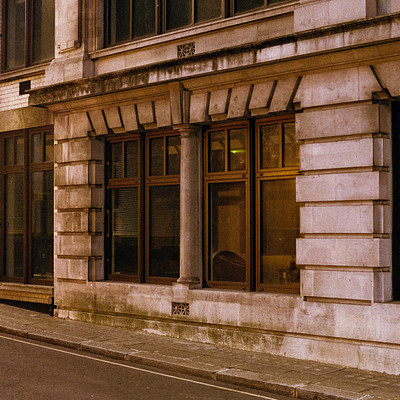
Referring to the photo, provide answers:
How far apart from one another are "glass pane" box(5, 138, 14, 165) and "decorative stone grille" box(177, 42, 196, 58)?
6472 mm

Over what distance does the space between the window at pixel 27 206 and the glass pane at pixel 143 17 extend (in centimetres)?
360

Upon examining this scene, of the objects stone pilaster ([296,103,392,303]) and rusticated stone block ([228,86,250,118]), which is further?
rusticated stone block ([228,86,250,118])

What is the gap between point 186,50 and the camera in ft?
45.9

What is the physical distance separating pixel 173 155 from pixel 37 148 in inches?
184

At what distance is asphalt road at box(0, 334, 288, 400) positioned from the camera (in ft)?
29.7

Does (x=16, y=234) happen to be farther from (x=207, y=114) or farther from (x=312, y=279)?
(x=312, y=279)

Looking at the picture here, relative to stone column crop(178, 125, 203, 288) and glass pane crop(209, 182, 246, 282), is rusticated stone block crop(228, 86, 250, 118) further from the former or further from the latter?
glass pane crop(209, 182, 246, 282)

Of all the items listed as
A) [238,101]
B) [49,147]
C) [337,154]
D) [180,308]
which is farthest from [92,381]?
[49,147]

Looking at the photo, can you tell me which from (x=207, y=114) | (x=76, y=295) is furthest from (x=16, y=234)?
(x=207, y=114)

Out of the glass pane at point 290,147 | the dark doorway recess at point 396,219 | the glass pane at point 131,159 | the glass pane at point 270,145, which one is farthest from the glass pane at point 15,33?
the dark doorway recess at point 396,219

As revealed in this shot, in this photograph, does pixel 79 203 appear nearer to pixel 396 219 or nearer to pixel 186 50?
pixel 186 50

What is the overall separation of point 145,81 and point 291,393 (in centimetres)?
718

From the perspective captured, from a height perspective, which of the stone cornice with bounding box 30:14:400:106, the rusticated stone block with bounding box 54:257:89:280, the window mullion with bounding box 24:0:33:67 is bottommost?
the rusticated stone block with bounding box 54:257:89:280

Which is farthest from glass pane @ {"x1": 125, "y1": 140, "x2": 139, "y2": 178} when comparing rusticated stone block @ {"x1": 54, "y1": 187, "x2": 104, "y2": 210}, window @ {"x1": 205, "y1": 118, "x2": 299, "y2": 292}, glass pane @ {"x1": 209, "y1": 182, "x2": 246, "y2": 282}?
glass pane @ {"x1": 209, "y1": 182, "x2": 246, "y2": 282}
